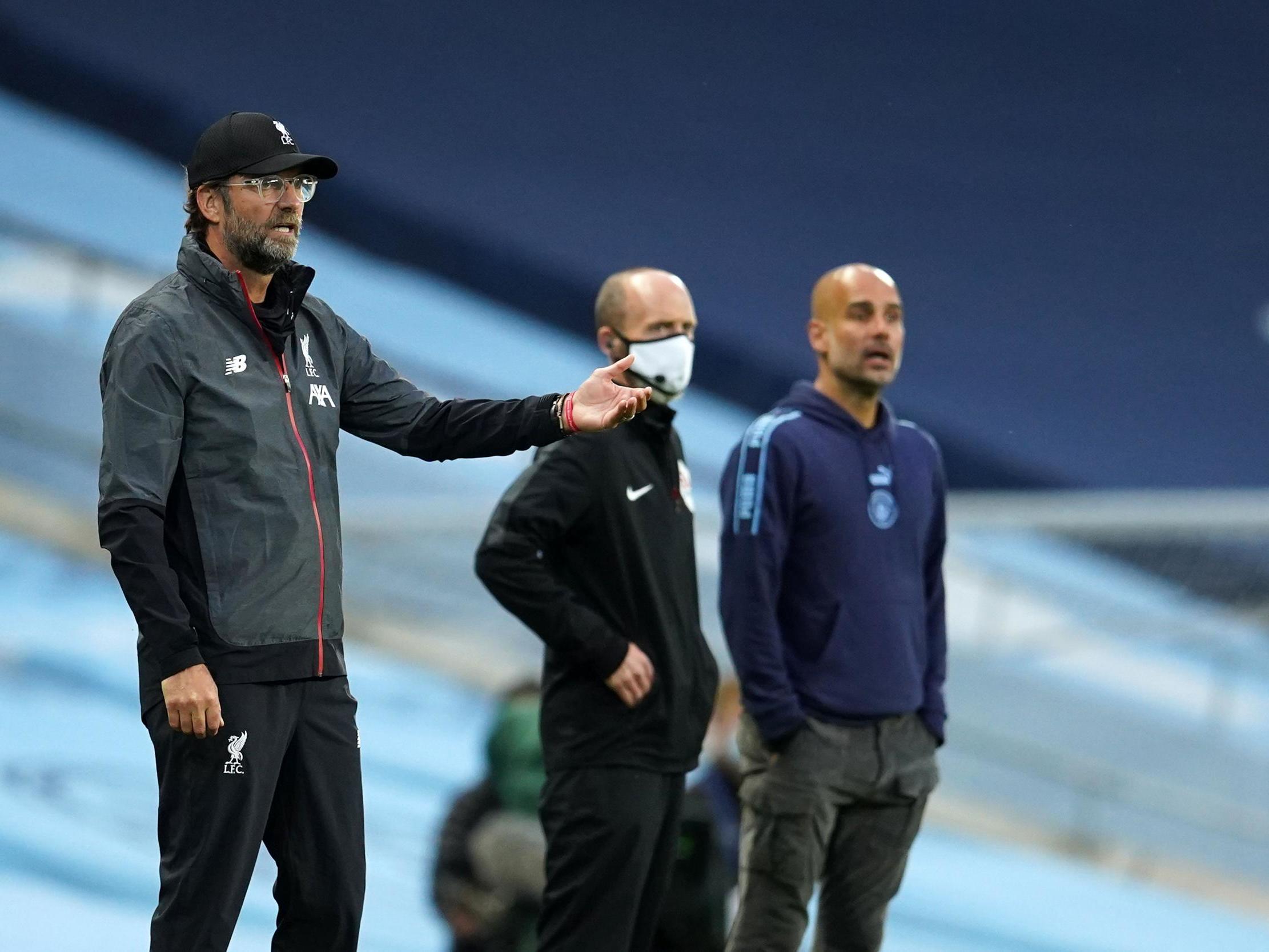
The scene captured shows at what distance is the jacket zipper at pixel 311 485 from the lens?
2.35 meters

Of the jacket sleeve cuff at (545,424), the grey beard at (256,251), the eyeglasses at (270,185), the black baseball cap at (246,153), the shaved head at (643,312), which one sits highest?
the shaved head at (643,312)

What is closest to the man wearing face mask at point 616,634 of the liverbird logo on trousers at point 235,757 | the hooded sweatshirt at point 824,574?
the hooded sweatshirt at point 824,574

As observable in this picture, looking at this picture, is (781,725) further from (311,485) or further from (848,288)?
(311,485)

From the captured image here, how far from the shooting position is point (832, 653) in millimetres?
3039

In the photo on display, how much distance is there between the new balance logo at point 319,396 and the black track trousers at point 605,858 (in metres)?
0.82

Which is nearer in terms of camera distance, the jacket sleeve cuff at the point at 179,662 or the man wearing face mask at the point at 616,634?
the jacket sleeve cuff at the point at 179,662

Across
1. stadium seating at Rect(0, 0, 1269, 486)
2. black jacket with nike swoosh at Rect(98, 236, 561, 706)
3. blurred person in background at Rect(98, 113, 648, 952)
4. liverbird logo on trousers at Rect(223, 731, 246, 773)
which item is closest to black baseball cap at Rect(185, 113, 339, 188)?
blurred person in background at Rect(98, 113, 648, 952)

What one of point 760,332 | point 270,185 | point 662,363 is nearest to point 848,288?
point 662,363

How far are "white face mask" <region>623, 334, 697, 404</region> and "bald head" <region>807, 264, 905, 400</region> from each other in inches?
11.8

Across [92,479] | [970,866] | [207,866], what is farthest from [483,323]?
[207,866]

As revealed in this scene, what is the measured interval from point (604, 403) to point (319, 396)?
395mm

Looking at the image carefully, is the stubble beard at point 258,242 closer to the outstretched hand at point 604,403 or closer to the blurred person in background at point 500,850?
the outstretched hand at point 604,403

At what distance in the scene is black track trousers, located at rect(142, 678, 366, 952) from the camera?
224 cm

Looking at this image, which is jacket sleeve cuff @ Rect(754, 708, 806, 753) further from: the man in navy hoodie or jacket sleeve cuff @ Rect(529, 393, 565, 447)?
jacket sleeve cuff @ Rect(529, 393, 565, 447)
